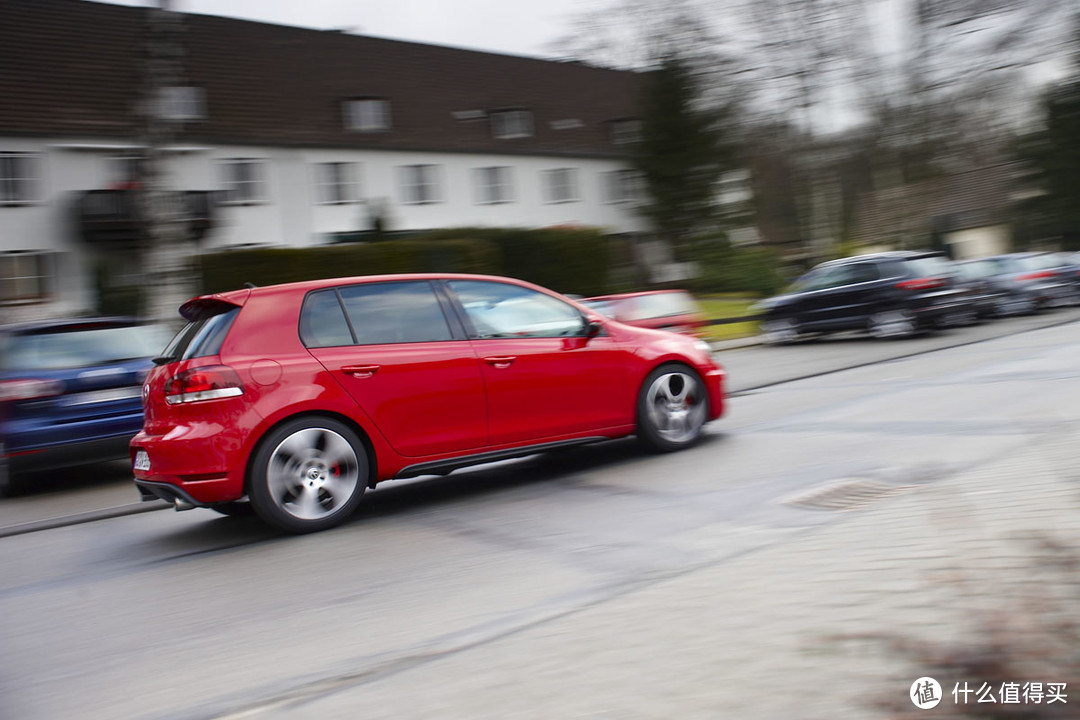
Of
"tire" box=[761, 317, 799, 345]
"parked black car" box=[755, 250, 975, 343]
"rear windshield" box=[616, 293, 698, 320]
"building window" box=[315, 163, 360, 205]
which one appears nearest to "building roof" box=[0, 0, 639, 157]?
Result: "building window" box=[315, 163, 360, 205]

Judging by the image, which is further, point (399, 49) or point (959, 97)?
point (399, 49)

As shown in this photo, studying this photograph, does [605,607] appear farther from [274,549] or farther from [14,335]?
[14,335]

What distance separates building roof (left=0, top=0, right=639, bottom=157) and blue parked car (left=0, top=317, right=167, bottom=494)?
23.0 metres

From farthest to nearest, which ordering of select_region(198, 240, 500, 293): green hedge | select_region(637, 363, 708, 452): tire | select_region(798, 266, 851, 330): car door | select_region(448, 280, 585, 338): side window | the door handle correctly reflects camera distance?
select_region(198, 240, 500, 293): green hedge
select_region(798, 266, 851, 330): car door
select_region(637, 363, 708, 452): tire
select_region(448, 280, 585, 338): side window
the door handle

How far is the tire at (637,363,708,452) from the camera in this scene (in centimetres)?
813

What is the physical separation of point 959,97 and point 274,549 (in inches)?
1370

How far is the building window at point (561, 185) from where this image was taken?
4850cm

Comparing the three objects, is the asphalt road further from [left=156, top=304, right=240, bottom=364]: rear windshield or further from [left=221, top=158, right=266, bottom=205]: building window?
[left=221, top=158, right=266, bottom=205]: building window

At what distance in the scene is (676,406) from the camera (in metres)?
8.34

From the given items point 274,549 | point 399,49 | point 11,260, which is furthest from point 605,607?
point 399,49

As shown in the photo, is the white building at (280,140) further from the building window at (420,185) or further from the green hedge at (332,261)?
the green hedge at (332,261)

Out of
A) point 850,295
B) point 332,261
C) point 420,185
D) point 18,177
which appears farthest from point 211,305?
point 420,185

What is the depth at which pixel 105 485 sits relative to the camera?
10.2 m

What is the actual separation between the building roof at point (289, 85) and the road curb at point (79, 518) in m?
25.4
